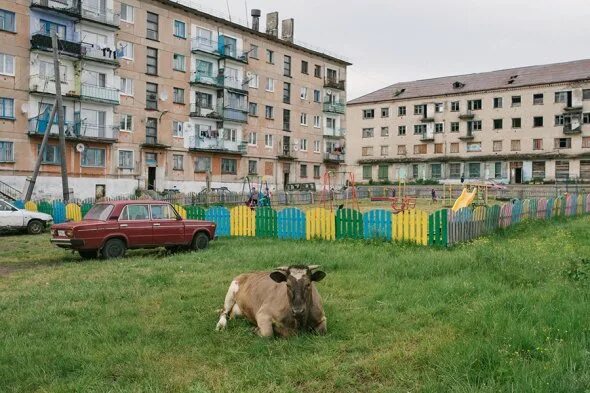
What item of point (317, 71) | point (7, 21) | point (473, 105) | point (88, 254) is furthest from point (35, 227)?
point (473, 105)

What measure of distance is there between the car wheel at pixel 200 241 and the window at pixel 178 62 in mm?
34022

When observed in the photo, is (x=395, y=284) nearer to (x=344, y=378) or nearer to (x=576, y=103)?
(x=344, y=378)

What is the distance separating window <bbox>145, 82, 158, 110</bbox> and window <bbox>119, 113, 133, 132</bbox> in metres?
2.00

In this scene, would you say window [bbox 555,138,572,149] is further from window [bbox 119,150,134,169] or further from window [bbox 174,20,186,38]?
window [bbox 119,150,134,169]

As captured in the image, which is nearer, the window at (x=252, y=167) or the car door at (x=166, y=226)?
the car door at (x=166, y=226)

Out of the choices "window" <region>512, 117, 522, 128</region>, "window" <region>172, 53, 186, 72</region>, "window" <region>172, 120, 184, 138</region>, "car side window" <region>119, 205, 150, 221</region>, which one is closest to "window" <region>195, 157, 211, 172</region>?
"window" <region>172, 120, 184, 138</region>

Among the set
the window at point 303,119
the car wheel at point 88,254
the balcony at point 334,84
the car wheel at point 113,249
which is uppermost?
the balcony at point 334,84

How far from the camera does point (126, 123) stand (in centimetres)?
4400

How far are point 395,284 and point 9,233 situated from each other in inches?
770

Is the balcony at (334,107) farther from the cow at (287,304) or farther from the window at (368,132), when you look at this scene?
the cow at (287,304)

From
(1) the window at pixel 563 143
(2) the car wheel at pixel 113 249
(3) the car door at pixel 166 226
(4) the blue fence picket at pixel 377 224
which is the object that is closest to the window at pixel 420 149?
(1) the window at pixel 563 143

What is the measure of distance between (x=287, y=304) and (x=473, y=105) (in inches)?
2697

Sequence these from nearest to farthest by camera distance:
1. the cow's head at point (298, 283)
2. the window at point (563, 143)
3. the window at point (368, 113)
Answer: the cow's head at point (298, 283) < the window at point (563, 143) < the window at point (368, 113)

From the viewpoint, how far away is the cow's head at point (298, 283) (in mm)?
6383
